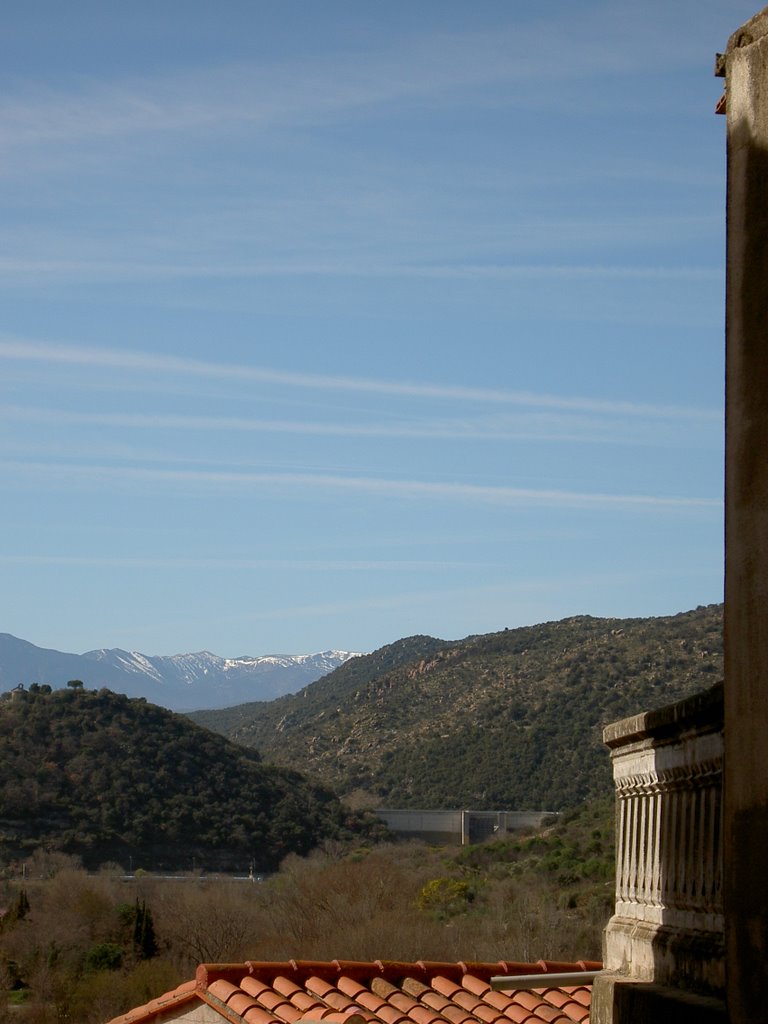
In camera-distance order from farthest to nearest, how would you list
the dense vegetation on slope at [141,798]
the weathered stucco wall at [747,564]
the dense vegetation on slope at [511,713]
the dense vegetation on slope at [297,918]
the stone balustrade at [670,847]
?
the dense vegetation on slope at [511,713], the dense vegetation on slope at [141,798], the dense vegetation on slope at [297,918], the stone balustrade at [670,847], the weathered stucco wall at [747,564]

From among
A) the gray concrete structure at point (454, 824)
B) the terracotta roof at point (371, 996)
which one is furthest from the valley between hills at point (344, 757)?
the terracotta roof at point (371, 996)

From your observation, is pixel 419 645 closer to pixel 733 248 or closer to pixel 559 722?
pixel 559 722

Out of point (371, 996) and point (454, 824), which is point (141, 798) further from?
point (371, 996)

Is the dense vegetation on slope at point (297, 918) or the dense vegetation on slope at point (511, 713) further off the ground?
the dense vegetation on slope at point (511, 713)

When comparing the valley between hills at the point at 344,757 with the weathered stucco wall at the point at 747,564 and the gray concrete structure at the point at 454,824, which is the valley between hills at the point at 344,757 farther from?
the weathered stucco wall at the point at 747,564

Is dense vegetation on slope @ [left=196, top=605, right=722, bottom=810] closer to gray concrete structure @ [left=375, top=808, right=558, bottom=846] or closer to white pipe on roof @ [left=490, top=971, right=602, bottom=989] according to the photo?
gray concrete structure @ [left=375, top=808, right=558, bottom=846]

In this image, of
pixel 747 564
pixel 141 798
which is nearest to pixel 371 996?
pixel 747 564

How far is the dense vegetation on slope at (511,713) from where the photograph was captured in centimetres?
5484

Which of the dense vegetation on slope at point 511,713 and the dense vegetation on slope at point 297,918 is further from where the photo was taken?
the dense vegetation on slope at point 511,713

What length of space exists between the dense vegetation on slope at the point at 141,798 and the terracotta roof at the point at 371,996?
38873 millimetres

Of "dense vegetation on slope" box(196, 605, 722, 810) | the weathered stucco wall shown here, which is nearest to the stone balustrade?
the weathered stucco wall

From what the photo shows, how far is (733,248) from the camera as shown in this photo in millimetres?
4750

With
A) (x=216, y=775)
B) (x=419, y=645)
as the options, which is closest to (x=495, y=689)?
(x=216, y=775)

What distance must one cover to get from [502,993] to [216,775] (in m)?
44.6
